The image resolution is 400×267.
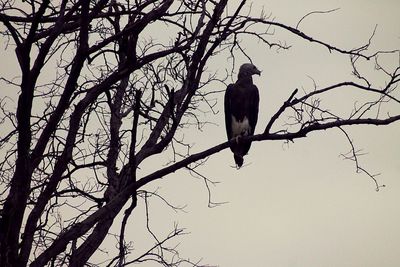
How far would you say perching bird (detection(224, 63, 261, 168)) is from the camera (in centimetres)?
912

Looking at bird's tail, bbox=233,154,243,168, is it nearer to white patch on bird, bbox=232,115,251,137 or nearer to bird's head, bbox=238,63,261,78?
white patch on bird, bbox=232,115,251,137

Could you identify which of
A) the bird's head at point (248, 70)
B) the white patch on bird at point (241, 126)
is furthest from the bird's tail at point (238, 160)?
the bird's head at point (248, 70)

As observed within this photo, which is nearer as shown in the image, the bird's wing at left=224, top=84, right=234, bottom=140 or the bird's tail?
the bird's tail

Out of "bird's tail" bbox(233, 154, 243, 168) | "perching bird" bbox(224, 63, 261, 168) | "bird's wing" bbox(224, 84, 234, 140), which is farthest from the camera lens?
"bird's wing" bbox(224, 84, 234, 140)

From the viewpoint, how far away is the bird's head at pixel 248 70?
9.22 meters

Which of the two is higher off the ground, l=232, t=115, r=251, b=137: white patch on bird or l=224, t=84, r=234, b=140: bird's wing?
l=224, t=84, r=234, b=140: bird's wing

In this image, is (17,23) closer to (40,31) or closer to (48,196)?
(40,31)

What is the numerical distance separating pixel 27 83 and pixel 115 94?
4031mm

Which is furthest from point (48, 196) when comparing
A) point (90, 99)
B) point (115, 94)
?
point (115, 94)

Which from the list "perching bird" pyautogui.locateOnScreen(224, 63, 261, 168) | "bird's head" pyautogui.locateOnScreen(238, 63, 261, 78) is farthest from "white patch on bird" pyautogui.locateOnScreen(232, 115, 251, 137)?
"bird's head" pyautogui.locateOnScreen(238, 63, 261, 78)

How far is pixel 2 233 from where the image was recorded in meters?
4.61

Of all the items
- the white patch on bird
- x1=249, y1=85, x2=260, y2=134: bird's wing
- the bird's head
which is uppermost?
the bird's head

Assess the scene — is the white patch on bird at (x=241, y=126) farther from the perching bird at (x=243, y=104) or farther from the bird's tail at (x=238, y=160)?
the bird's tail at (x=238, y=160)

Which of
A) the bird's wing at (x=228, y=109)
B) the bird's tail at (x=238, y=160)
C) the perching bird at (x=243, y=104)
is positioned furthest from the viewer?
the bird's wing at (x=228, y=109)
